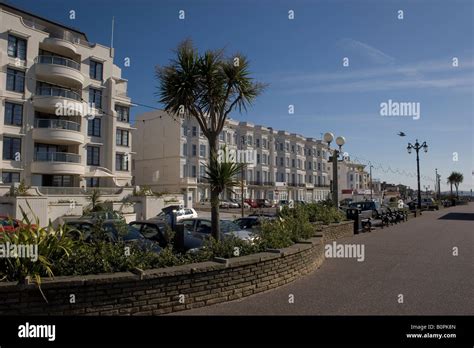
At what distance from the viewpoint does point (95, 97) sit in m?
37.5

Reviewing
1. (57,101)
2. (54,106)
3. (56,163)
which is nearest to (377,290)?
(56,163)

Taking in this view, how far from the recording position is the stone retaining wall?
532 centimetres

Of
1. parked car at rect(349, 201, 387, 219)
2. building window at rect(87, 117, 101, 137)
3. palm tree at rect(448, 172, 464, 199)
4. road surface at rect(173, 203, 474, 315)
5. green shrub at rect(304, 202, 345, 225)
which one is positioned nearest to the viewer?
road surface at rect(173, 203, 474, 315)

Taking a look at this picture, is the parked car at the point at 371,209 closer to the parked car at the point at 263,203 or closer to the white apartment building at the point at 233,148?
the white apartment building at the point at 233,148

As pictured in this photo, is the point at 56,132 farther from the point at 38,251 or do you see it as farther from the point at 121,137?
the point at 38,251

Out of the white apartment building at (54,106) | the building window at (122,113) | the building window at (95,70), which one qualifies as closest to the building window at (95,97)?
the white apartment building at (54,106)

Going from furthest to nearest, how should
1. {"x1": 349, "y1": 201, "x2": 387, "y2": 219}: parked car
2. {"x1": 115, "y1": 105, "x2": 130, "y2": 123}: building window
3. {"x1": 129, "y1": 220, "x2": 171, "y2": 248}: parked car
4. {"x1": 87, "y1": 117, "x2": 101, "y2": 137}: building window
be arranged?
{"x1": 115, "y1": 105, "x2": 130, "y2": 123}: building window → {"x1": 87, "y1": 117, "x2": 101, "y2": 137}: building window → {"x1": 349, "y1": 201, "x2": 387, "y2": 219}: parked car → {"x1": 129, "y1": 220, "x2": 171, "y2": 248}: parked car

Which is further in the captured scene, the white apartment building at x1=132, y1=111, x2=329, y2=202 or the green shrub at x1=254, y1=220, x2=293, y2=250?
the white apartment building at x1=132, y1=111, x2=329, y2=202

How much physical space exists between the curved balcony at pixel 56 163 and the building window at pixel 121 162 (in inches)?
226

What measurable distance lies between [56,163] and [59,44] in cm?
1025

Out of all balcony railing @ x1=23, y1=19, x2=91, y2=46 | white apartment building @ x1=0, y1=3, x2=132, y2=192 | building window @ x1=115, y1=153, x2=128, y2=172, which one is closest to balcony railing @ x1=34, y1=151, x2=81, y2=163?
white apartment building @ x1=0, y1=3, x2=132, y2=192

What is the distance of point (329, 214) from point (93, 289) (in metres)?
13.3

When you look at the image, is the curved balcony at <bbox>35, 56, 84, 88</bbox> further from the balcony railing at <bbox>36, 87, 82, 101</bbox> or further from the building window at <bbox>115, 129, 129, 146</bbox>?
the building window at <bbox>115, 129, 129, 146</bbox>

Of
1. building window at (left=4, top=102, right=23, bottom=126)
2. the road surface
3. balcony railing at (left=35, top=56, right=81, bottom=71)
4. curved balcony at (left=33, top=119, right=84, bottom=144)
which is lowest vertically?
the road surface
